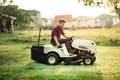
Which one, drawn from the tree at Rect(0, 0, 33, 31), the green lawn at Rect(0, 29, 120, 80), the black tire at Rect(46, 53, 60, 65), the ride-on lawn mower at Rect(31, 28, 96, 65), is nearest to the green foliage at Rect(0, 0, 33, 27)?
the tree at Rect(0, 0, 33, 31)

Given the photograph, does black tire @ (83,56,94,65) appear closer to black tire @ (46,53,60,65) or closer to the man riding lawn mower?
the man riding lawn mower

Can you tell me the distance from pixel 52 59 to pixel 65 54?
22 cm

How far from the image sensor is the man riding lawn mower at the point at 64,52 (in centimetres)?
712

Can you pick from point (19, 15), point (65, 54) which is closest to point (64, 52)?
point (65, 54)

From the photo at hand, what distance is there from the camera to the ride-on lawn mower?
7.14 m

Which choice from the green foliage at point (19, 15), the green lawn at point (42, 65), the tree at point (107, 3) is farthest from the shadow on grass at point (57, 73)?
the tree at point (107, 3)

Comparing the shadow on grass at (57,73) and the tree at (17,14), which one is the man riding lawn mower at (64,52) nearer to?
the shadow on grass at (57,73)

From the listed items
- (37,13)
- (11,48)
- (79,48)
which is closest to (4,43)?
(11,48)

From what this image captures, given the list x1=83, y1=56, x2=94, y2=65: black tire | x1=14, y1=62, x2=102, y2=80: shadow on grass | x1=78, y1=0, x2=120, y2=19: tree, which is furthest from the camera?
x1=83, y1=56, x2=94, y2=65: black tire

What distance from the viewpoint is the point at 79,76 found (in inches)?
259

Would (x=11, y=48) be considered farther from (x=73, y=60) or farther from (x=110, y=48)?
(x=110, y=48)

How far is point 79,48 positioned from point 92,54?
24 centimetres

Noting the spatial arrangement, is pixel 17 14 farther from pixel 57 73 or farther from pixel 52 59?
pixel 57 73

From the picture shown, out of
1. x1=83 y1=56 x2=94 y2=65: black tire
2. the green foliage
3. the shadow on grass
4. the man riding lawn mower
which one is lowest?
the shadow on grass
